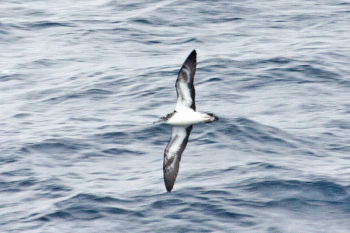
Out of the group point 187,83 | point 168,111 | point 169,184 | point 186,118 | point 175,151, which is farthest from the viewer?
point 168,111

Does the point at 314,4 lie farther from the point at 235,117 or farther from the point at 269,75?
the point at 235,117

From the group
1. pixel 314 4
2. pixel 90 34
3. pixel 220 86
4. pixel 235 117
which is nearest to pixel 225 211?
pixel 235 117

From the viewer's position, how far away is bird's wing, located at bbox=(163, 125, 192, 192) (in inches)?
639

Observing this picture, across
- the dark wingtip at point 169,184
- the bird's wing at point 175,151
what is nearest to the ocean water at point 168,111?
the dark wingtip at point 169,184

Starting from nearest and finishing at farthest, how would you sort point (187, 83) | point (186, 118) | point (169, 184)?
point (187, 83) → point (186, 118) → point (169, 184)

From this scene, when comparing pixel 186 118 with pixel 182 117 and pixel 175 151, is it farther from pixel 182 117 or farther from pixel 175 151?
pixel 175 151

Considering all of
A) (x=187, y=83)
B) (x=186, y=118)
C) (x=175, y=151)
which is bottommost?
(x=175, y=151)

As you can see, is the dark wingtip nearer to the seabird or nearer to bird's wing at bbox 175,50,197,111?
the seabird

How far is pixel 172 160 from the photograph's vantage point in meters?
16.4

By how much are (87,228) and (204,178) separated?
3.11m

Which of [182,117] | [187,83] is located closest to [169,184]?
[182,117]

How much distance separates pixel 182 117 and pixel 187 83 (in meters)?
0.72

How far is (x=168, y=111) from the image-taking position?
21.0 m

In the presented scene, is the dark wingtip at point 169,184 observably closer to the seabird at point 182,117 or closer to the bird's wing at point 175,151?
the seabird at point 182,117
